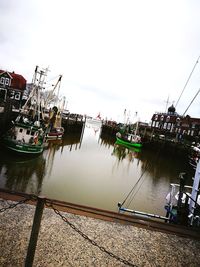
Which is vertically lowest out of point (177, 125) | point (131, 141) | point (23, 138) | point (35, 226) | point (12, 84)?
point (23, 138)

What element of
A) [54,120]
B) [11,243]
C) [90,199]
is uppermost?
[54,120]

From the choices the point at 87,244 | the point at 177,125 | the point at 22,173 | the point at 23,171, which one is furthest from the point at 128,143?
the point at 87,244

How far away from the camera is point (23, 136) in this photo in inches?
793

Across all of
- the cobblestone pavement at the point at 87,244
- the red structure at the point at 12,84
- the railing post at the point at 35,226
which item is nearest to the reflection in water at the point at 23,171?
the cobblestone pavement at the point at 87,244

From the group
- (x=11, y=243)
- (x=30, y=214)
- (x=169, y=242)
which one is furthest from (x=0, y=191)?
(x=169, y=242)

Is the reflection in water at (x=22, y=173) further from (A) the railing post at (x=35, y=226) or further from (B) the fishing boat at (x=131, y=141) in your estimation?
(B) the fishing boat at (x=131, y=141)

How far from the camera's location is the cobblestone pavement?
4.54 metres

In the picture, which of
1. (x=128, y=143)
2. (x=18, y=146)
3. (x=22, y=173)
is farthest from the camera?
(x=128, y=143)

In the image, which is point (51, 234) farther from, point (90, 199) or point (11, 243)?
point (90, 199)

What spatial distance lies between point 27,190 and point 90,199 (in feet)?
13.4

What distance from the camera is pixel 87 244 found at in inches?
202

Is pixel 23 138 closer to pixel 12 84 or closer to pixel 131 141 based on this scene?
pixel 131 141

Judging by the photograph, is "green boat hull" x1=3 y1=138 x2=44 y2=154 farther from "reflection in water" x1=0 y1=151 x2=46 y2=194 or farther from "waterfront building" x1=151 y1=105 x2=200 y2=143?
"waterfront building" x1=151 y1=105 x2=200 y2=143

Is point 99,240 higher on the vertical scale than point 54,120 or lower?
lower
